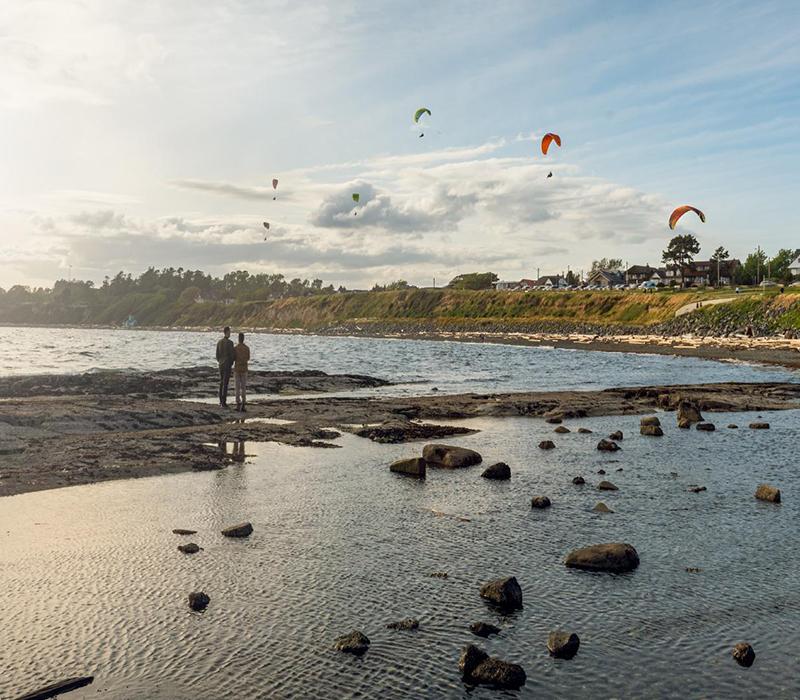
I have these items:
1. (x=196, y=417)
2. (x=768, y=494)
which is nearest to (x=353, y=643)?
(x=768, y=494)

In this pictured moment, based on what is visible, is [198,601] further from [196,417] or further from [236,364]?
[236,364]

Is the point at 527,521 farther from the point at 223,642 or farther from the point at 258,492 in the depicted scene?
the point at 223,642

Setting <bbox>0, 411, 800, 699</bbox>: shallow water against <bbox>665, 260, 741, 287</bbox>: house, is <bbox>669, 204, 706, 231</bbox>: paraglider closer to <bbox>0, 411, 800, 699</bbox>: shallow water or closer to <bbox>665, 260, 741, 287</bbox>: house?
<bbox>0, 411, 800, 699</bbox>: shallow water

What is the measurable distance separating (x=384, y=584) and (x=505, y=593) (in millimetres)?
1770

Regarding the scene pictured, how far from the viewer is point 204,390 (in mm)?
37719

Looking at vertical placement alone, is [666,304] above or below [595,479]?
above

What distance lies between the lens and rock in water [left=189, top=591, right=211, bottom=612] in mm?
9156

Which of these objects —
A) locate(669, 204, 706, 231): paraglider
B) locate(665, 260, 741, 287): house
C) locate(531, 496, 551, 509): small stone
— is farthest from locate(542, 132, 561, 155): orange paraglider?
locate(665, 260, 741, 287): house

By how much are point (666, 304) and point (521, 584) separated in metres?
123

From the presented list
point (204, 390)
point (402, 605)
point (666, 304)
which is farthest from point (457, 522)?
point (666, 304)

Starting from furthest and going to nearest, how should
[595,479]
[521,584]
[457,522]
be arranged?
[595,479] → [457,522] → [521,584]

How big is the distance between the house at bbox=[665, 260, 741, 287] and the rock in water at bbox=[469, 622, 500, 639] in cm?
18108

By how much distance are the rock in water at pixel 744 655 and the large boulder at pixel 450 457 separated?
35.8 feet

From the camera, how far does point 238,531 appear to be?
12.3m
